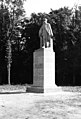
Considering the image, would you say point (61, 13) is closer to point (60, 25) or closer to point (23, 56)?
point (60, 25)

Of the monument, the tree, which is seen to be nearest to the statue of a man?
the monument

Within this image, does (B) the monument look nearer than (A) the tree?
Yes

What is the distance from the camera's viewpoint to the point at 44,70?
1605 cm

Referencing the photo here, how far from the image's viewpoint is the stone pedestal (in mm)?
15992

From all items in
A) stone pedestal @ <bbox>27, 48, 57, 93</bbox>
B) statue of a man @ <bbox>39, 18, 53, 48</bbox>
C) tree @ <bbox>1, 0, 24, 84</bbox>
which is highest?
tree @ <bbox>1, 0, 24, 84</bbox>

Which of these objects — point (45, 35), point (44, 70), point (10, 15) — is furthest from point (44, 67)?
point (10, 15)

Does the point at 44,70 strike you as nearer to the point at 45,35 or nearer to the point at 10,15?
the point at 45,35

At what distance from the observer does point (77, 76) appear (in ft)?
124

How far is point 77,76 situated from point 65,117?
31.0 m

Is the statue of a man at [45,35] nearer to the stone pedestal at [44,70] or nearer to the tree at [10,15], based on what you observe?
the stone pedestal at [44,70]

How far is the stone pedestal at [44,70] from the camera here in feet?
52.5

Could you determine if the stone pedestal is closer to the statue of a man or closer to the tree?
the statue of a man

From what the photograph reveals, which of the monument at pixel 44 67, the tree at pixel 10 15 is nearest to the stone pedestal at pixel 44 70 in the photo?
the monument at pixel 44 67

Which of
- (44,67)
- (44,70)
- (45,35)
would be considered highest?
(45,35)
